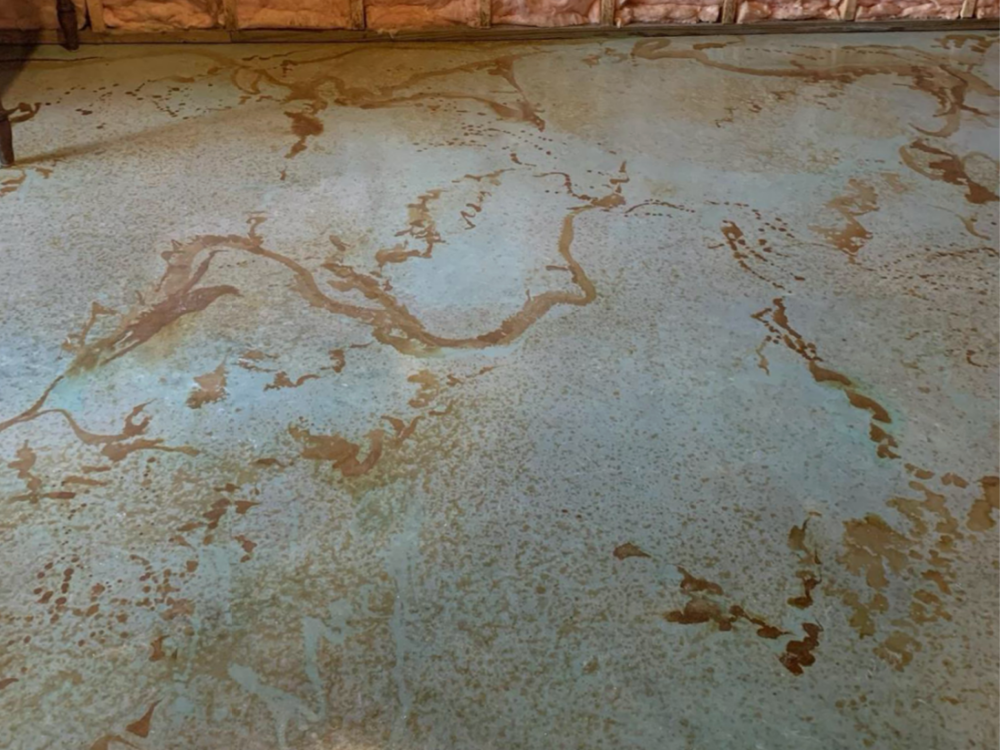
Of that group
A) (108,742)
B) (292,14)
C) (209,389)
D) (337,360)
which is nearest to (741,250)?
(337,360)

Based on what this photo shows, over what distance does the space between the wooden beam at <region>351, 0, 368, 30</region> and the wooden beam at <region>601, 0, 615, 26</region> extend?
0.79 meters

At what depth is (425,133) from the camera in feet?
8.30

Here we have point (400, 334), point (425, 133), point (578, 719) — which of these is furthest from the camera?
point (425, 133)

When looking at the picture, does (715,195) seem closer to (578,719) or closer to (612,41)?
(612,41)

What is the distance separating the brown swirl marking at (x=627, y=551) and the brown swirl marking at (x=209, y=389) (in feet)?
2.44

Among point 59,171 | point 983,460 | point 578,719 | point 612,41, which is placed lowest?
point 578,719

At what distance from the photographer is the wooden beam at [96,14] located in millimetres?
2914

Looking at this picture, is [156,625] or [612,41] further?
[612,41]

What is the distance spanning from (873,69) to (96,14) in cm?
243

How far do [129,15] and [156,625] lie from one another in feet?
7.65

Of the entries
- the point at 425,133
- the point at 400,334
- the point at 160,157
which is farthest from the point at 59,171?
the point at 400,334

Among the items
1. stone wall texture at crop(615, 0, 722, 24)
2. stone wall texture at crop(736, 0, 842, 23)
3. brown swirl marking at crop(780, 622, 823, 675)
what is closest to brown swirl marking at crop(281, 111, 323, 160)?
stone wall texture at crop(615, 0, 722, 24)

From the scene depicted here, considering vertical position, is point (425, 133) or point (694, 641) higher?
point (425, 133)

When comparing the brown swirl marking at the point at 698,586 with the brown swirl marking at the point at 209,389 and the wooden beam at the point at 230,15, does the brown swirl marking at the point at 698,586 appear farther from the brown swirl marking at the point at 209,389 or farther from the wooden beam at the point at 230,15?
the wooden beam at the point at 230,15
